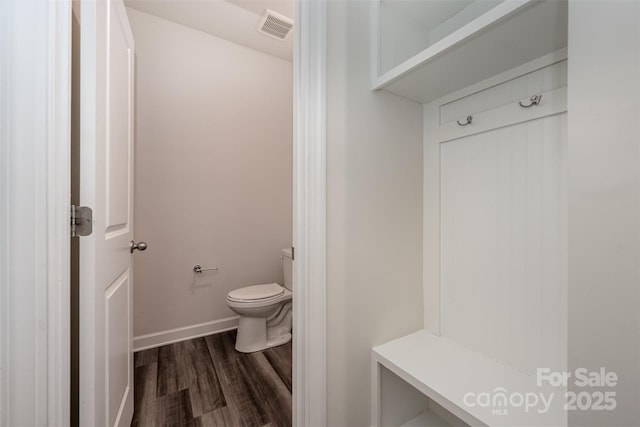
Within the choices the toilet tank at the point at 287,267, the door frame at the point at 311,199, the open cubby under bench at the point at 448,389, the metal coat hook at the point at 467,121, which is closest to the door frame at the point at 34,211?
the door frame at the point at 311,199

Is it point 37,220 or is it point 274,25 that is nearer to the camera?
point 37,220

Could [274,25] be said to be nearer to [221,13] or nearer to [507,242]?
[221,13]

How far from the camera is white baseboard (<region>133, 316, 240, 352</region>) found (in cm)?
197

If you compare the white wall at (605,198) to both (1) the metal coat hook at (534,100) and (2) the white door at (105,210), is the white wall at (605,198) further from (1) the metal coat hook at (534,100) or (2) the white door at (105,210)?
(2) the white door at (105,210)

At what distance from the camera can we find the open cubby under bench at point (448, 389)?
849mm

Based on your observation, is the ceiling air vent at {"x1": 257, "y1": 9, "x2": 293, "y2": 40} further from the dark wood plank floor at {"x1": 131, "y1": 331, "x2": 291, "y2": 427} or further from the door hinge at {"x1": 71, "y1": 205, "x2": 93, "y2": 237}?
the dark wood plank floor at {"x1": 131, "y1": 331, "x2": 291, "y2": 427}

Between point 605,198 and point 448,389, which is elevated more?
point 605,198

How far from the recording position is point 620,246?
1.81 ft

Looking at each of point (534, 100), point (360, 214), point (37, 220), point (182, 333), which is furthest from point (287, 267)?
point (534, 100)

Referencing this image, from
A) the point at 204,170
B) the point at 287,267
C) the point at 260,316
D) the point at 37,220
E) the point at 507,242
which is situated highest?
the point at 204,170

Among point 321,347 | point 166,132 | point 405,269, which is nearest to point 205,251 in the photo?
point 166,132

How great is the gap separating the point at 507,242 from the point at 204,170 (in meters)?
2.07

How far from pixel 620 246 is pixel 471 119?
0.77 metres

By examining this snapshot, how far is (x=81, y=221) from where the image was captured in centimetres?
74
